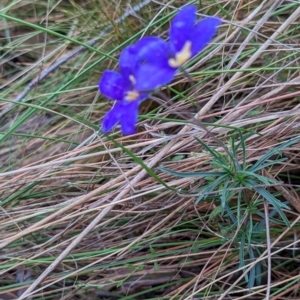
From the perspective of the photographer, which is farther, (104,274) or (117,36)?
(117,36)

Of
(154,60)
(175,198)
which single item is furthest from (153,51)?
(175,198)

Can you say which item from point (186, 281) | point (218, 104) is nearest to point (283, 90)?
point (218, 104)

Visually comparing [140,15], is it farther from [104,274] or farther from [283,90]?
[104,274]

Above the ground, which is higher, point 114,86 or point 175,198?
point 114,86

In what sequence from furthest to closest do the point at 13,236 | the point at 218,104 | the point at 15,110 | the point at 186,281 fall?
1. the point at 15,110
2. the point at 218,104
3. the point at 186,281
4. the point at 13,236

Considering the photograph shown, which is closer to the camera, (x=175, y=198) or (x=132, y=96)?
(x=132, y=96)

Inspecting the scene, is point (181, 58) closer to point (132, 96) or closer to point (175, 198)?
point (132, 96)

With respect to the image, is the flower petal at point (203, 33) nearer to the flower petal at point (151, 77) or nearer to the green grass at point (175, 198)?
the flower petal at point (151, 77)
